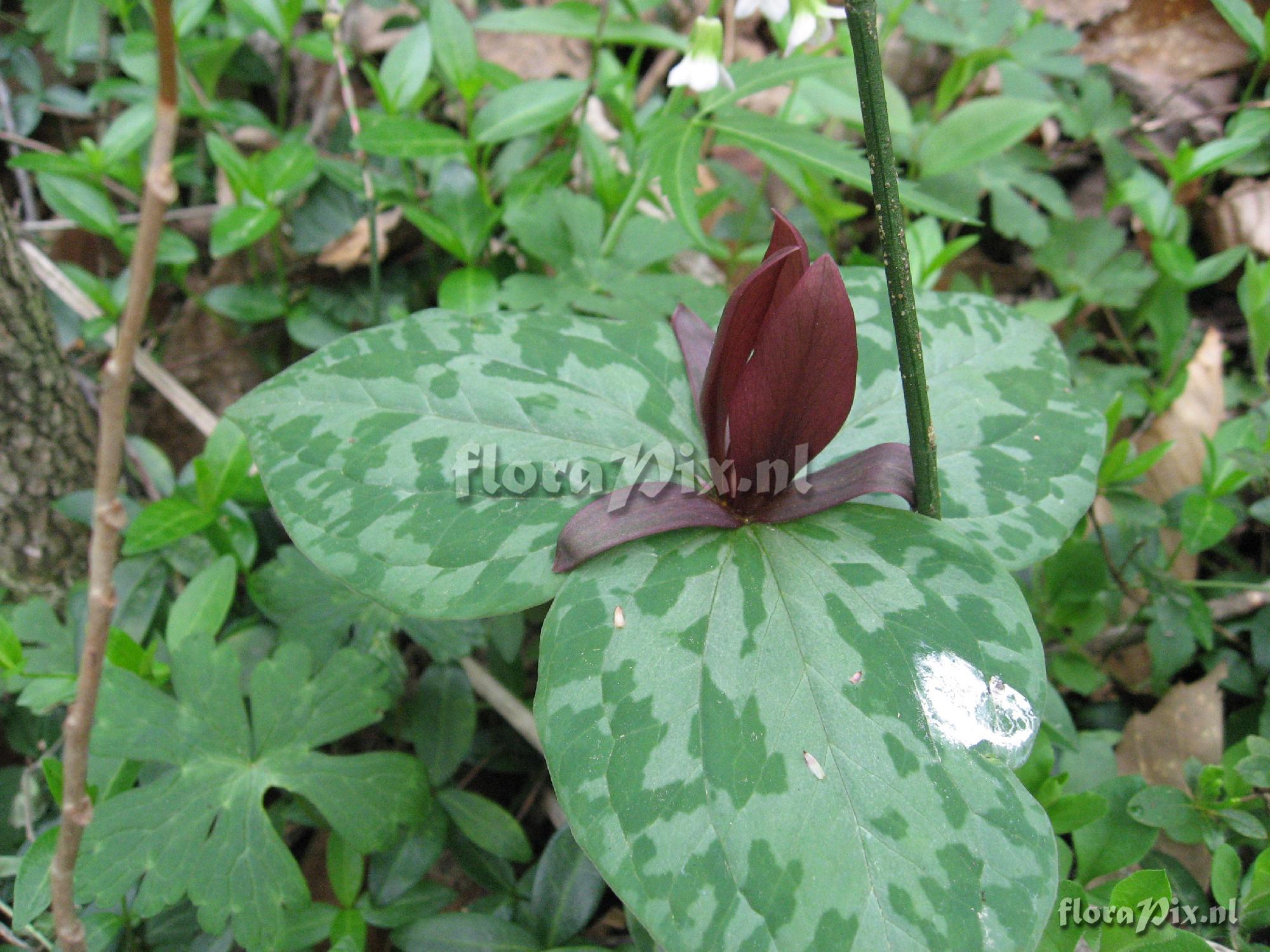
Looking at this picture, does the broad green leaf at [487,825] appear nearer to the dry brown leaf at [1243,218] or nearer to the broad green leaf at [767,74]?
the broad green leaf at [767,74]

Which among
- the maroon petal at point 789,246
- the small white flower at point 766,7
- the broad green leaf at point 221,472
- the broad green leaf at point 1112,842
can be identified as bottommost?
the broad green leaf at point 1112,842

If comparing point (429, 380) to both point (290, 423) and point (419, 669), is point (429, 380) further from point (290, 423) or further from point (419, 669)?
point (419, 669)

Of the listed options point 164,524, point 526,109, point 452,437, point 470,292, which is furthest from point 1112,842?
point 526,109

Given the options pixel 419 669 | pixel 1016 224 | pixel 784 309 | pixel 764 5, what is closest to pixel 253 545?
pixel 419 669

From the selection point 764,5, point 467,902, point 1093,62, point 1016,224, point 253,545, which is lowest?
point 467,902

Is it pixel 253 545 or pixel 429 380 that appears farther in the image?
pixel 253 545

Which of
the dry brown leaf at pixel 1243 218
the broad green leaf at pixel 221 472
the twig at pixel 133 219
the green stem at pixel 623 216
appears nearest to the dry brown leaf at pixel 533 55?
the twig at pixel 133 219

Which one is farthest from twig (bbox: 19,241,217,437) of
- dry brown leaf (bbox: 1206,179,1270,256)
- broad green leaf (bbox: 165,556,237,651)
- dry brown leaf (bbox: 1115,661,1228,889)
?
dry brown leaf (bbox: 1206,179,1270,256)
